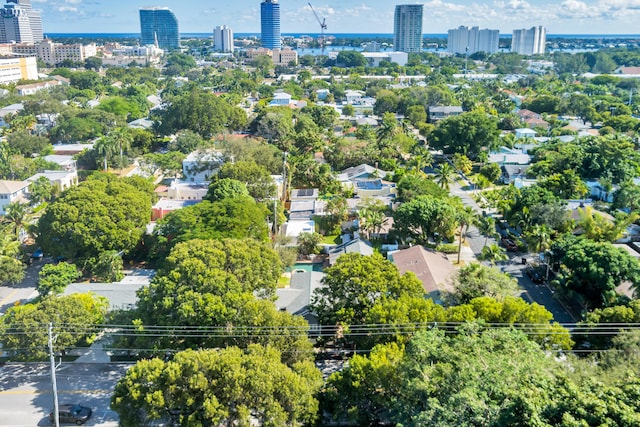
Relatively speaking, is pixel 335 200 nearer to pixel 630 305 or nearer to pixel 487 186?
pixel 487 186

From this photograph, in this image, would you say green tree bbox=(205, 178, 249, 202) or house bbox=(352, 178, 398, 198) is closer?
green tree bbox=(205, 178, 249, 202)

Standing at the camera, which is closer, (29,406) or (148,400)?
(148,400)

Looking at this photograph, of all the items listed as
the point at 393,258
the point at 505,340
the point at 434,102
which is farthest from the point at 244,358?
the point at 434,102

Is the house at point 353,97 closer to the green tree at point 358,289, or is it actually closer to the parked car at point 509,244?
the parked car at point 509,244

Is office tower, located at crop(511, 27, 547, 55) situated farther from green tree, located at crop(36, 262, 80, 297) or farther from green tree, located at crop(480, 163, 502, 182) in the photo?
green tree, located at crop(36, 262, 80, 297)

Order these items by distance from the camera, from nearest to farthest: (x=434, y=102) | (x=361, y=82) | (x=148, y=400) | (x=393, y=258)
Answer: (x=148, y=400) → (x=393, y=258) → (x=434, y=102) → (x=361, y=82)

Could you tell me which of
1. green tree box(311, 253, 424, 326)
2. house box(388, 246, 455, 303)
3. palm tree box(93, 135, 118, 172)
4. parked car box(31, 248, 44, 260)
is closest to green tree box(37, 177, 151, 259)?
parked car box(31, 248, 44, 260)
